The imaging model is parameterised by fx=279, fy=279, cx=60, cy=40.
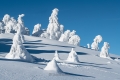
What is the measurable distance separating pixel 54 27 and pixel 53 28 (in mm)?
657

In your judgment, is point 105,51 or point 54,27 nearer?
point 105,51

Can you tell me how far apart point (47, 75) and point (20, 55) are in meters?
14.1

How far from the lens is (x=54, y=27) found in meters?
119

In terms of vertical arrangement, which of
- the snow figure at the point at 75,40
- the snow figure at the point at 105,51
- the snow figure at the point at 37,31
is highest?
the snow figure at the point at 37,31

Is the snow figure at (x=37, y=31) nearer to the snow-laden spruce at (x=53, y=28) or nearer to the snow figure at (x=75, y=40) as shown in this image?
the snow-laden spruce at (x=53, y=28)

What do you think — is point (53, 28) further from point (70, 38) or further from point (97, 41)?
point (97, 41)

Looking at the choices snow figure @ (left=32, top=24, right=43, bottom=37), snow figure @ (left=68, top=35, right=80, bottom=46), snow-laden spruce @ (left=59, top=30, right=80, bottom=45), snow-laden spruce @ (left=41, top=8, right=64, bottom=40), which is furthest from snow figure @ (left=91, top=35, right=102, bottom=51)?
snow figure @ (left=32, top=24, right=43, bottom=37)

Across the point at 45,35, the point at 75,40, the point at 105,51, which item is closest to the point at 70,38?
the point at 75,40

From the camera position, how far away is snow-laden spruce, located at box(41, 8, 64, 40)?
4638 inches

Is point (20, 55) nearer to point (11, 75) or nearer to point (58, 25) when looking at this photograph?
point (11, 75)

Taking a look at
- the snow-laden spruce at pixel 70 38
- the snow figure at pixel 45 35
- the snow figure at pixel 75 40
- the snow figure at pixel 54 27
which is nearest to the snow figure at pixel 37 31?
the snow figure at pixel 45 35

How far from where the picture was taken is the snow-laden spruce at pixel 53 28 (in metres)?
118

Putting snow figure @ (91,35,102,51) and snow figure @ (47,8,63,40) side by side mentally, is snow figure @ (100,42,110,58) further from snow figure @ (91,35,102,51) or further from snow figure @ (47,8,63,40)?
snow figure @ (47,8,63,40)

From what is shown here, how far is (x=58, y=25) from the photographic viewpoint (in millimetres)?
120250
